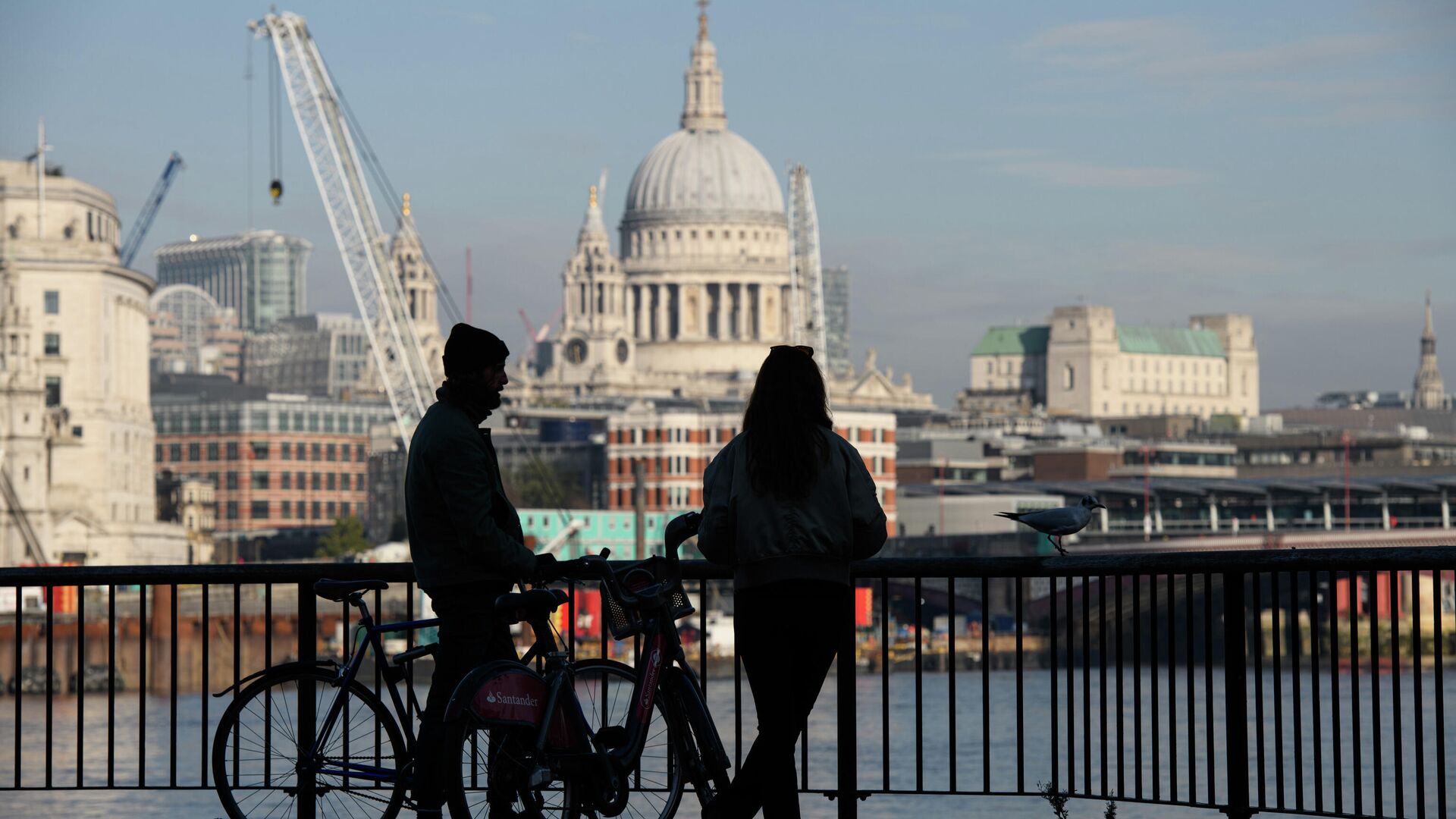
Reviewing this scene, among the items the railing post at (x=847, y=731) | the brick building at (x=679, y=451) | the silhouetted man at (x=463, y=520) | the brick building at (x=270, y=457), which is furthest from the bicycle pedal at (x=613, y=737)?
the brick building at (x=270, y=457)

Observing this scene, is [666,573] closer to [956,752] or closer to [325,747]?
[325,747]

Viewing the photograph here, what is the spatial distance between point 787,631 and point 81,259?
367 ft

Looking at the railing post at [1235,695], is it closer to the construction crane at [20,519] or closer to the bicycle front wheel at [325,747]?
the bicycle front wheel at [325,747]

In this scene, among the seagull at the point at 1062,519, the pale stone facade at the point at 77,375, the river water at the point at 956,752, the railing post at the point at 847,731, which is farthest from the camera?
the pale stone facade at the point at 77,375

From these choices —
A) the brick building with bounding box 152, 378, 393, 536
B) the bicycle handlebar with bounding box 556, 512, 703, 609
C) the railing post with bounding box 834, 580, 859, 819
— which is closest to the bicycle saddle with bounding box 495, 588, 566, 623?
the bicycle handlebar with bounding box 556, 512, 703, 609

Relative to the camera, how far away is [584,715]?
29.5ft

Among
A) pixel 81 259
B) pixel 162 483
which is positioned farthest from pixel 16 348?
pixel 162 483

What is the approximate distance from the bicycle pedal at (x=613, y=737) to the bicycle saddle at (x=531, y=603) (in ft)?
1.54

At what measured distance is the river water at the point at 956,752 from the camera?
2234 centimetres

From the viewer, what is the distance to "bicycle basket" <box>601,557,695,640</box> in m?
8.91

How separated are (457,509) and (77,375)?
110 meters

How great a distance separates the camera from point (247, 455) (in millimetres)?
139875

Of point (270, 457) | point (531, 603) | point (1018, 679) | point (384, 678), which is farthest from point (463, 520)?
point (270, 457)

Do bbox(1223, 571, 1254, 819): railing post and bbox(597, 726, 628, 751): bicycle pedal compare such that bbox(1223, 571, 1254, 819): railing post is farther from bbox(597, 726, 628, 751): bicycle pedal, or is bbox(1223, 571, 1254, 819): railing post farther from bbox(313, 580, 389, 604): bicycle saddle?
bbox(313, 580, 389, 604): bicycle saddle
